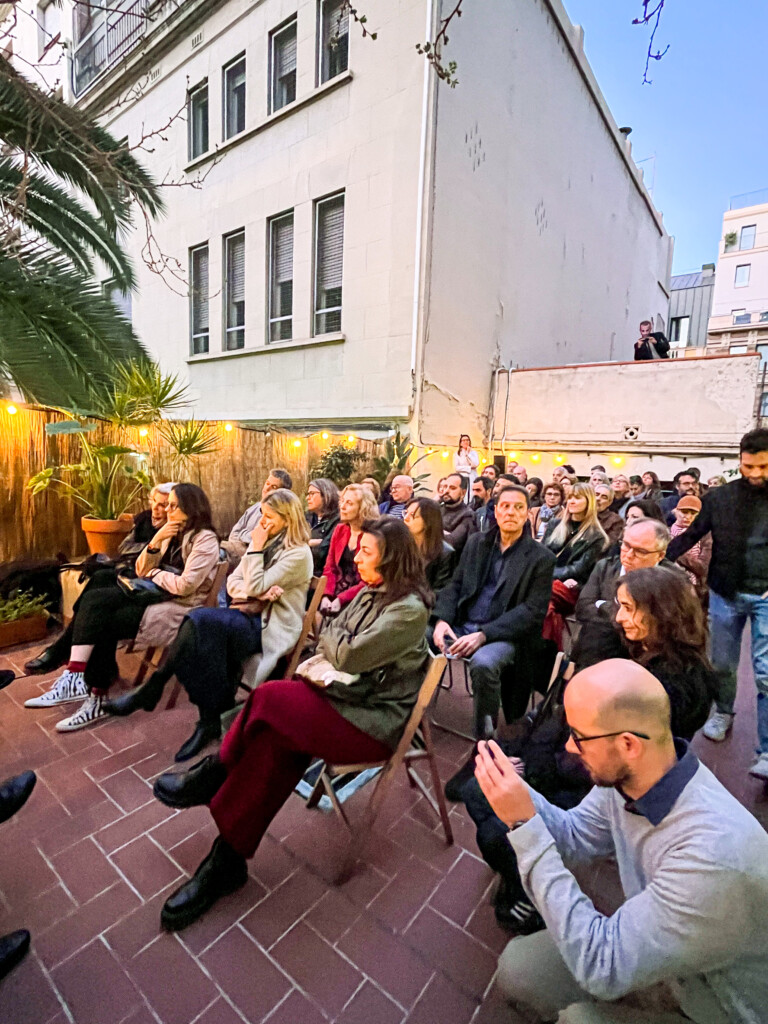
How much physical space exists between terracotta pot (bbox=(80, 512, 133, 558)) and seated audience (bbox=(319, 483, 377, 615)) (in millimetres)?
2205

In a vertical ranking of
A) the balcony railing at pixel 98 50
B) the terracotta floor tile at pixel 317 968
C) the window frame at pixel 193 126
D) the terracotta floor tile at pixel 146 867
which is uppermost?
the balcony railing at pixel 98 50

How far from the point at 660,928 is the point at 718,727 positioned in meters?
2.75

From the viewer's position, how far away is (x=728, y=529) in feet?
9.80

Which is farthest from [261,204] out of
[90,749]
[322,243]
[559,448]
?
[90,749]

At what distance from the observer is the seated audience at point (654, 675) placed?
1857 millimetres

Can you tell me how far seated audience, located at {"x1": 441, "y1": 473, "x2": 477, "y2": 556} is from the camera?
4.66 m

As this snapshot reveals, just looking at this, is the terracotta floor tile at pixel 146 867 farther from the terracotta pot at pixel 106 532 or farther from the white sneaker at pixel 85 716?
the terracotta pot at pixel 106 532

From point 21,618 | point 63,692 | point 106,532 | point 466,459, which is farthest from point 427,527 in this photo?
point 466,459

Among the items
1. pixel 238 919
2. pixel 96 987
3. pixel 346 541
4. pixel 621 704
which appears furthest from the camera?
pixel 346 541

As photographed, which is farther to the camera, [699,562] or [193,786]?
[699,562]

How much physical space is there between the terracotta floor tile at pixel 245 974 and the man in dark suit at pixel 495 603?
152cm

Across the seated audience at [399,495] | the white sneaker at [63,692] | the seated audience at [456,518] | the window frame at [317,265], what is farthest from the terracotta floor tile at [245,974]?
the window frame at [317,265]

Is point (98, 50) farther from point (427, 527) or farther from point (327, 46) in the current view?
point (427, 527)

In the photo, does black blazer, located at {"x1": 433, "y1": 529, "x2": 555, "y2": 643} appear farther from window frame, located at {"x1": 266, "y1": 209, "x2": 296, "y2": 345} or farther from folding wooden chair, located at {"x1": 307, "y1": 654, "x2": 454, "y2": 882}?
window frame, located at {"x1": 266, "y1": 209, "x2": 296, "y2": 345}
